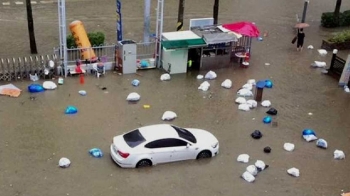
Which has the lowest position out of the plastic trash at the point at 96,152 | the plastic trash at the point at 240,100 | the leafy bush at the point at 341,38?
the plastic trash at the point at 96,152

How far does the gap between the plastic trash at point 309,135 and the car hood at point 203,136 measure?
10.1ft

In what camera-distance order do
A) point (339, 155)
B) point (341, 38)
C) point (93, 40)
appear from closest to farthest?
point (339, 155) < point (93, 40) < point (341, 38)

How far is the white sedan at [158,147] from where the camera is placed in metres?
14.2

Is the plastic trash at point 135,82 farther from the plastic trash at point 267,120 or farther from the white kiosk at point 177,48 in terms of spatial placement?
the plastic trash at point 267,120

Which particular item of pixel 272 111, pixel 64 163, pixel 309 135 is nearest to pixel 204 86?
pixel 272 111

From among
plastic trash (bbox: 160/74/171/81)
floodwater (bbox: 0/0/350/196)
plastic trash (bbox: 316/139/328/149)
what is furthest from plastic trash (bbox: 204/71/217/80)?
plastic trash (bbox: 316/139/328/149)

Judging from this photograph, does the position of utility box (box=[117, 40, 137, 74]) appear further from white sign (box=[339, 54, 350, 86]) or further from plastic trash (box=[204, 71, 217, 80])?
white sign (box=[339, 54, 350, 86])

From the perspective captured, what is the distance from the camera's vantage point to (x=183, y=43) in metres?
20.1

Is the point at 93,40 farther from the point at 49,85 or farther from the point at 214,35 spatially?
the point at 214,35

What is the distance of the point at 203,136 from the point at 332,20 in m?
14.7

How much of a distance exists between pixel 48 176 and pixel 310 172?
7291 millimetres

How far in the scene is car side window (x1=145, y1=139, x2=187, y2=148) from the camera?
14355 millimetres

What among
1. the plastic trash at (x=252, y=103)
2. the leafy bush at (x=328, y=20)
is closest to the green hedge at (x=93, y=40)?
the plastic trash at (x=252, y=103)

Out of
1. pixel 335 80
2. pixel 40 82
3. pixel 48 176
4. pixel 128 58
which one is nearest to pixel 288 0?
pixel 335 80
